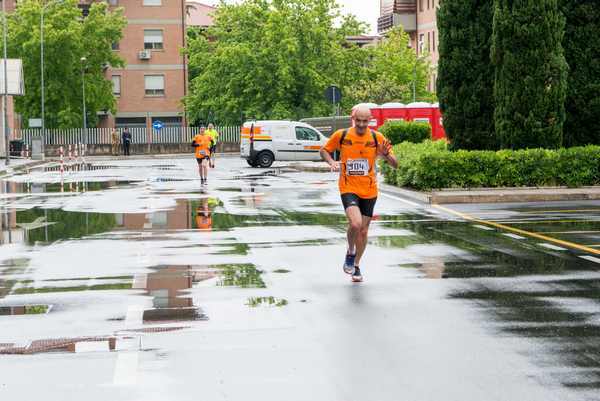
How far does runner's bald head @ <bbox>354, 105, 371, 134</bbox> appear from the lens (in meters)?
12.6

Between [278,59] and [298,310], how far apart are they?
215 feet

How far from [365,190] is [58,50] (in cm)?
7498

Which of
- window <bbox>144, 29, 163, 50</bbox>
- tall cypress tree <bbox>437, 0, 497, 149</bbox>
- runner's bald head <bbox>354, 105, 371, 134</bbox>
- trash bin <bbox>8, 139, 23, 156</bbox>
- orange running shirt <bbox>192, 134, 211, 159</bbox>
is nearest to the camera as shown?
runner's bald head <bbox>354, 105, 371, 134</bbox>

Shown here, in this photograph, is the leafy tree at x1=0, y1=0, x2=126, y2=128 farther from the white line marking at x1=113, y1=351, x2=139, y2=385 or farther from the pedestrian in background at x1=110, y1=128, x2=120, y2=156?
the white line marking at x1=113, y1=351, x2=139, y2=385

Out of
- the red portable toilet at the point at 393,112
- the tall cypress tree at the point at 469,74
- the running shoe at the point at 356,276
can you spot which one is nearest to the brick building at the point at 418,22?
the red portable toilet at the point at 393,112

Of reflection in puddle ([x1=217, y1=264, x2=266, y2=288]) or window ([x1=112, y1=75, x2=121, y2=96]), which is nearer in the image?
reflection in puddle ([x1=217, y1=264, x2=266, y2=288])

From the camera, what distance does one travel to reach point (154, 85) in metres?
95.1

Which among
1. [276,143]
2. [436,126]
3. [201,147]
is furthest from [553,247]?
[436,126]

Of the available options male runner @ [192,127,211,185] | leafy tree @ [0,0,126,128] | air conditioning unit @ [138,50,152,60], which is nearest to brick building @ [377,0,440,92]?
air conditioning unit @ [138,50,152,60]

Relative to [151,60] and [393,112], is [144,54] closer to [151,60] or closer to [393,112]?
[151,60]

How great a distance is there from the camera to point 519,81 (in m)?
26.7

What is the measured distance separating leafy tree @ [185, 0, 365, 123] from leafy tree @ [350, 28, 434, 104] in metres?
1.93

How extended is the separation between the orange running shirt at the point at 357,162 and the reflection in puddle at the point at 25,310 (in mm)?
3500

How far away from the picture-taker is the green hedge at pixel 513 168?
25.7 m
